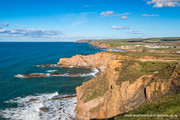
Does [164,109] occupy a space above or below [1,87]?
above

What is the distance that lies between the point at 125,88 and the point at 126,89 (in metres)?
0.30

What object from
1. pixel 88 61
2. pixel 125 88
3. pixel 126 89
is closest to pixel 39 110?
pixel 125 88

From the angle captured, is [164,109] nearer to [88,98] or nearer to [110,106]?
[110,106]

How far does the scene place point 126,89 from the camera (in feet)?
81.4

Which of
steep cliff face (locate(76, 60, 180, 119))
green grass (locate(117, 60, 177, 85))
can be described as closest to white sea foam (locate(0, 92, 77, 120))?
steep cliff face (locate(76, 60, 180, 119))

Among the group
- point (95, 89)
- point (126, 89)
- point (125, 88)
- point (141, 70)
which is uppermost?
point (141, 70)

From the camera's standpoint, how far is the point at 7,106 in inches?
1355

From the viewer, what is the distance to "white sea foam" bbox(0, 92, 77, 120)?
30297mm

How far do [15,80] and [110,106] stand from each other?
43.8 m

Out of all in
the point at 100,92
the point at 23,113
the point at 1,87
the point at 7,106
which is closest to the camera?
the point at 100,92

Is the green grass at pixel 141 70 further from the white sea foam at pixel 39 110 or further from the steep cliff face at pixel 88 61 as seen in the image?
the steep cliff face at pixel 88 61

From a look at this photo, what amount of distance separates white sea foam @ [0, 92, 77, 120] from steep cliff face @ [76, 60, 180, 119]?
3525 millimetres

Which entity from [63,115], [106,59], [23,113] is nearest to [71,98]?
[63,115]

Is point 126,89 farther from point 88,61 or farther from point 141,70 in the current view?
point 88,61
